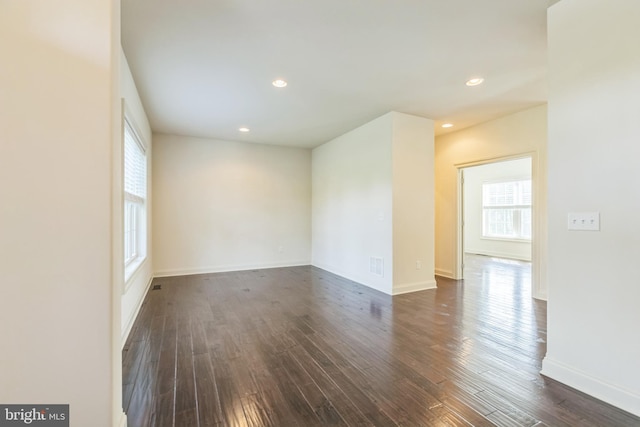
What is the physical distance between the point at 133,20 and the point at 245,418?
289 centimetres

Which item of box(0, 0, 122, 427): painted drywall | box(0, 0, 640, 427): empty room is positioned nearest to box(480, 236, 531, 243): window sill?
box(0, 0, 640, 427): empty room

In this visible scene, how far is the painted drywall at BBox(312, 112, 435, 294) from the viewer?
423 cm

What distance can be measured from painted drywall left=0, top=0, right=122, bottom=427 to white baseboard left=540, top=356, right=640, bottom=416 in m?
2.75

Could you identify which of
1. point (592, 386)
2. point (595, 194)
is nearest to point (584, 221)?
point (595, 194)

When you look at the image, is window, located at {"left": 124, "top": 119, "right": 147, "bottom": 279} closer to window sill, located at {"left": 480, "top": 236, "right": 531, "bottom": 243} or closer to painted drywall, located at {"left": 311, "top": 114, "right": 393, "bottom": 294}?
painted drywall, located at {"left": 311, "top": 114, "right": 393, "bottom": 294}

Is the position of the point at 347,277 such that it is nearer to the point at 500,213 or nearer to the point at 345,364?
the point at 345,364

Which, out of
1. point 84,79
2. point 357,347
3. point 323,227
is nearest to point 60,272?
point 84,79

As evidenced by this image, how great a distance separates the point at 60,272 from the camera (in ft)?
4.00

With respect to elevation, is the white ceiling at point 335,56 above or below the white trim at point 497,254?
above

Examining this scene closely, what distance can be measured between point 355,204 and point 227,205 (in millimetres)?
2694

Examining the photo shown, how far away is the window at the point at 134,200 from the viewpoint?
130 inches

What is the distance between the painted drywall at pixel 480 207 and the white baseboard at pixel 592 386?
603 cm

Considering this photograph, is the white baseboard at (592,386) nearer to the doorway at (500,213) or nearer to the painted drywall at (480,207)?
the doorway at (500,213)

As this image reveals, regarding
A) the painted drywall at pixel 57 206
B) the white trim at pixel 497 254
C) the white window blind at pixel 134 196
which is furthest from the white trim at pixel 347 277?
the white trim at pixel 497 254
